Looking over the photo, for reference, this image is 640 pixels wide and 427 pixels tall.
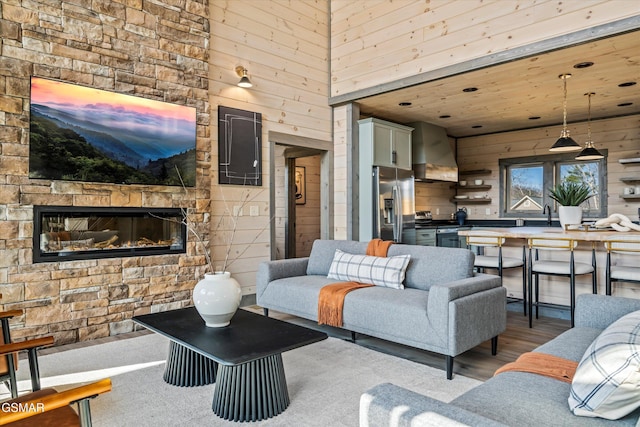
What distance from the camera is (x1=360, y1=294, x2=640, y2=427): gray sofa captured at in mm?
1067

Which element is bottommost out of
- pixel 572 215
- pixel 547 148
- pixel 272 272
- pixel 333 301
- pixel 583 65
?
pixel 333 301

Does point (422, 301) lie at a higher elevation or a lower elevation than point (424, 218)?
lower

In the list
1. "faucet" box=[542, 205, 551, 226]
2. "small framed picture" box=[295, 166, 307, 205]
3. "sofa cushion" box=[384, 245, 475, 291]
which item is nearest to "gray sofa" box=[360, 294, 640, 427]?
"sofa cushion" box=[384, 245, 475, 291]

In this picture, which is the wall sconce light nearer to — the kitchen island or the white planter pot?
the kitchen island

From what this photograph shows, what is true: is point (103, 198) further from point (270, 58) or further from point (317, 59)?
point (317, 59)

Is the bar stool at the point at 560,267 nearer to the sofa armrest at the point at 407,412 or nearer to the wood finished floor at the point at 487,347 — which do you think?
the wood finished floor at the point at 487,347

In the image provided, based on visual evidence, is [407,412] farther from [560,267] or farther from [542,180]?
[542,180]

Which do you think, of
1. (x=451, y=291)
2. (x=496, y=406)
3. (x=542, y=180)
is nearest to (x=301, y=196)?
(x=542, y=180)

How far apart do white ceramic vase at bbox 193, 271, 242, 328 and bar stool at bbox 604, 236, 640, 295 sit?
10.6 ft

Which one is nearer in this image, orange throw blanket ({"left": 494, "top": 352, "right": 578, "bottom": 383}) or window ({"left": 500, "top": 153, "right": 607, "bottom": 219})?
orange throw blanket ({"left": 494, "top": 352, "right": 578, "bottom": 383})

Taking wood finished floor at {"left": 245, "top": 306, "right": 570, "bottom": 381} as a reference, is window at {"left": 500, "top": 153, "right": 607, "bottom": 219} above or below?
above

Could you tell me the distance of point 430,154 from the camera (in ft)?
22.5

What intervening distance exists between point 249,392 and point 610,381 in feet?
5.37

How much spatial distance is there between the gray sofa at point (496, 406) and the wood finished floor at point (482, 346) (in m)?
1.12
